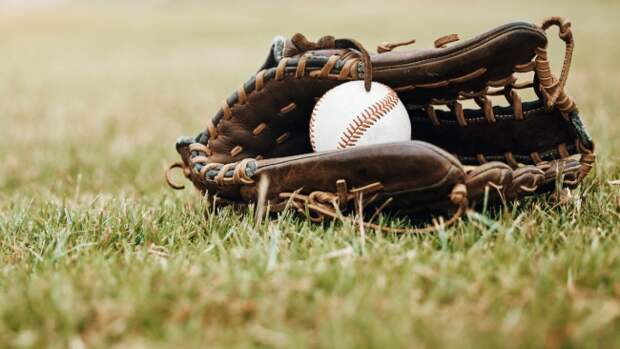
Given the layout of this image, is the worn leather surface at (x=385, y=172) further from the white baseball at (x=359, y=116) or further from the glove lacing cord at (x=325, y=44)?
the glove lacing cord at (x=325, y=44)

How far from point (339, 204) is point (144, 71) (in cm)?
1008

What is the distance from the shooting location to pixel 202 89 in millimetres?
8648

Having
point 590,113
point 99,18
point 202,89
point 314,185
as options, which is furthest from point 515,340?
point 99,18

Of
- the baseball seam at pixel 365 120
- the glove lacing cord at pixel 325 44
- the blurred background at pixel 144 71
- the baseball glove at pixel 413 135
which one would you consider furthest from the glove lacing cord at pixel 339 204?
the blurred background at pixel 144 71

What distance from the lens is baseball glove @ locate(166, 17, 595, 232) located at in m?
2.06

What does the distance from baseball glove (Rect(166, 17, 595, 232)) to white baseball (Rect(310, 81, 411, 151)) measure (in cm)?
3

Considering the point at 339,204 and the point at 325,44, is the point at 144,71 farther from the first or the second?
the point at 339,204

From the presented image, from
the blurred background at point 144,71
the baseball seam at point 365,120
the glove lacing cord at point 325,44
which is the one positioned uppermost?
the glove lacing cord at point 325,44

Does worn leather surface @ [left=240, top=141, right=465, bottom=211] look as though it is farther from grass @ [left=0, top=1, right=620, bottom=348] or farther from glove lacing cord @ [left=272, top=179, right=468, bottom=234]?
grass @ [left=0, top=1, right=620, bottom=348]

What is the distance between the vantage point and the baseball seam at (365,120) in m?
2.31

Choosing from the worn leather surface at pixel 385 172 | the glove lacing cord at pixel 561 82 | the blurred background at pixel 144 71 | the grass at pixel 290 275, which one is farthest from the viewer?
the blurred background at pixel 144 71

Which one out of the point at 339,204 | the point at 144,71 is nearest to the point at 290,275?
the point at 339,204

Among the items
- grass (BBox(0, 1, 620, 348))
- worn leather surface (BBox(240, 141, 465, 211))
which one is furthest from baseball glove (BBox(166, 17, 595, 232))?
grass (BBox(0, 1, 620, 348))

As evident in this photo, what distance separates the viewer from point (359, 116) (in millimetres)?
2322
